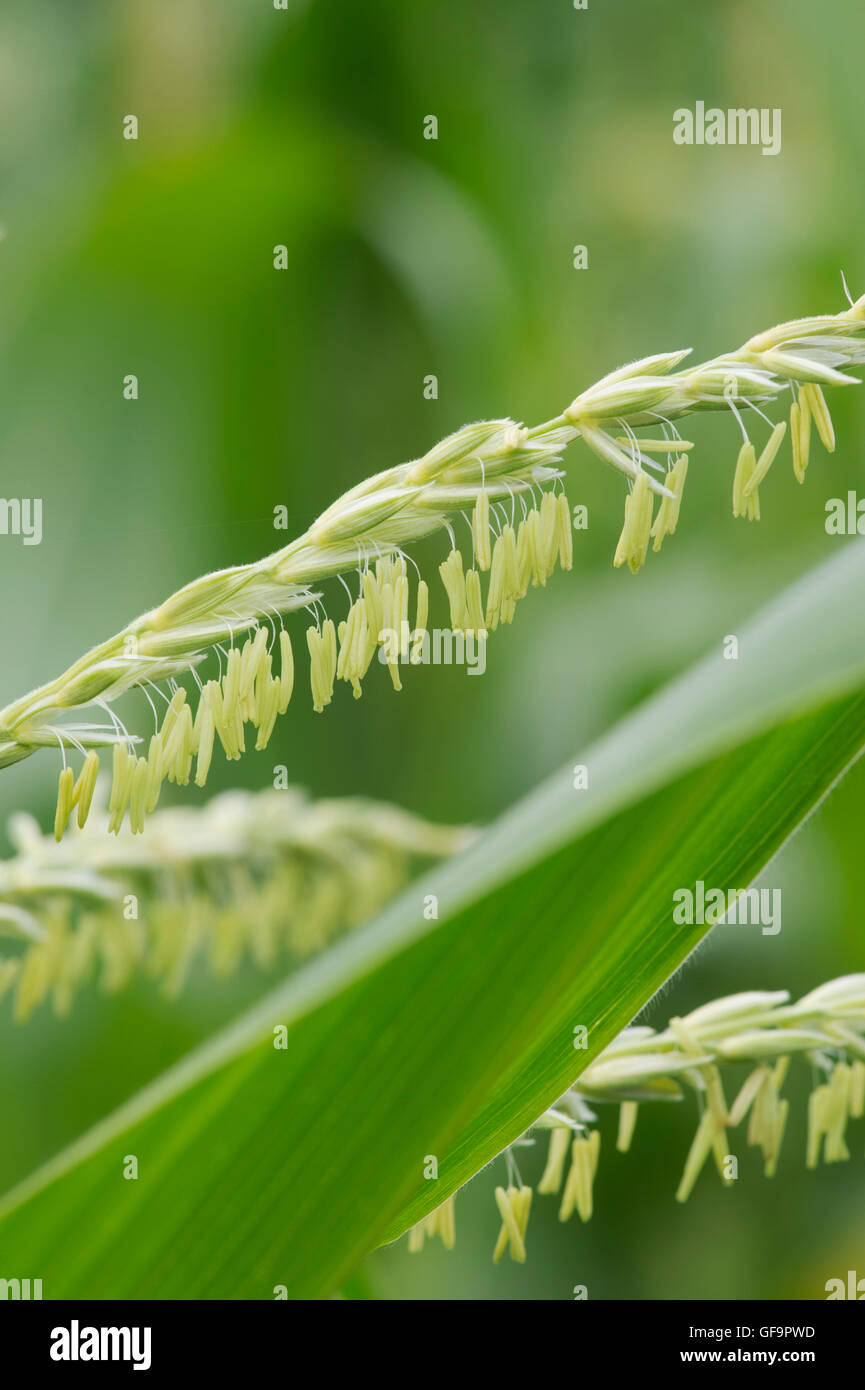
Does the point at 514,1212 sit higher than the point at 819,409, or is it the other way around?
the point at 819,409

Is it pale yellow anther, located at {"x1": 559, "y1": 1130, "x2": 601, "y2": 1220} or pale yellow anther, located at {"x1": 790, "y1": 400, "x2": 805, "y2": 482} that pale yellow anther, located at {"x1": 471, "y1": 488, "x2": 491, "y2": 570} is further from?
pale yellow anther, located at {"x1": 559, "y1": 1130, "x2": 601, "y2": 1220}

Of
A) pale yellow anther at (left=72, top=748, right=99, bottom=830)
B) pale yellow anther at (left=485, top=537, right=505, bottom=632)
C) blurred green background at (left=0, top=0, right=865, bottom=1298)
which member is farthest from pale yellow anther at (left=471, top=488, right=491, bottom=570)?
blurred green background at (left=0, top=0, right=865, bottom=1298)

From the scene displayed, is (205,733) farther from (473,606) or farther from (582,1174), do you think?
(582,1174)

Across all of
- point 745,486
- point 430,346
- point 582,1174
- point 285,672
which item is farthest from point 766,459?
point 430,346

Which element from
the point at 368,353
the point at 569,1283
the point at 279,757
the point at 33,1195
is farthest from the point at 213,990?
the point at 33,1195

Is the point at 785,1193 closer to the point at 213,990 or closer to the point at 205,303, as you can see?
the point at 213,990

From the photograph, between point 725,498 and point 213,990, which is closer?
point 213,990

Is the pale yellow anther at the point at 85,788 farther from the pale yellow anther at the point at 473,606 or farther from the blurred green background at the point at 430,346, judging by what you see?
the blurred green background at the point at 430,346
